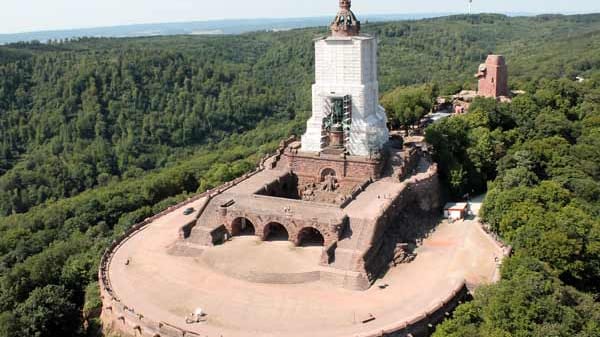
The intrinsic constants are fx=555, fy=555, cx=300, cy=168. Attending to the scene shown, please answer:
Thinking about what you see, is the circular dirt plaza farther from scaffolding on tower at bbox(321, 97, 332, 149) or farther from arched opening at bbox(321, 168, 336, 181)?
scaffolding on tower at bbox(321, 97, 332, 149)

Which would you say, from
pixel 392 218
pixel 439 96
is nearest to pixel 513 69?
pixel 439 96

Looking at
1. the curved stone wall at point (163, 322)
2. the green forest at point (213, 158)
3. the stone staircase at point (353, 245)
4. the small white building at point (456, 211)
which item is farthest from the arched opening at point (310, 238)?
the green forest at point (213, 158)

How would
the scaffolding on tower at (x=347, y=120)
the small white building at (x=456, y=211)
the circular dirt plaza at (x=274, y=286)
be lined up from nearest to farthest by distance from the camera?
the circular dirt plaza at (x=274, y=286)
the small white building at (x=456, y=211)
the scaffolding on tower at (x=347, y=120)

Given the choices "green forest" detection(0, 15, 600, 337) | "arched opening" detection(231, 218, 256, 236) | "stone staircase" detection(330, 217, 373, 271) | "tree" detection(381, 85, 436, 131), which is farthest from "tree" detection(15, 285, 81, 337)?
"tree" detection(381, 85, 436, 131)

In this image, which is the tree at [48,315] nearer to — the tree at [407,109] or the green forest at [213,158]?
the green forest at [213,158]

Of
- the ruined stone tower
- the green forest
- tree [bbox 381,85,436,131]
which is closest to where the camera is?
the green forest

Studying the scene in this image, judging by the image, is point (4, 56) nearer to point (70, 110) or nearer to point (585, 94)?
point (70, 110)
